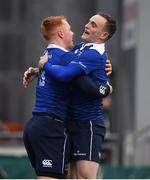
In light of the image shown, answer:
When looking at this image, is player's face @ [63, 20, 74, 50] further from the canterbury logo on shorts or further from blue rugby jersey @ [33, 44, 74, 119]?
the canterbury logo on shorts

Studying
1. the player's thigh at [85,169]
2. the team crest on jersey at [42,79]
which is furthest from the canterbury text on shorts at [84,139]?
the team crest on jersey at [42,79]

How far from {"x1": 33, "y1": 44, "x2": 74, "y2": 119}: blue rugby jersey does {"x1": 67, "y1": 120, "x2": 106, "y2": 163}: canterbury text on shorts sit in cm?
14

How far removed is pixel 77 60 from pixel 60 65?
0.47 ft

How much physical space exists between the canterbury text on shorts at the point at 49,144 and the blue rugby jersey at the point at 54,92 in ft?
0.24

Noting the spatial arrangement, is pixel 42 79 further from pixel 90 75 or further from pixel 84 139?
pixel 84 139

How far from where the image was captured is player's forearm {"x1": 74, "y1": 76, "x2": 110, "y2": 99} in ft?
22.0

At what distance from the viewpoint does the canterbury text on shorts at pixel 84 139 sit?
6.89 meters

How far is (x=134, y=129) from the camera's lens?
44.7 feet

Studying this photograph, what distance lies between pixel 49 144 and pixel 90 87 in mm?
556

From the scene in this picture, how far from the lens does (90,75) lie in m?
6.83

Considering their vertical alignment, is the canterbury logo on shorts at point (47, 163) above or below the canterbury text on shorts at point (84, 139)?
below

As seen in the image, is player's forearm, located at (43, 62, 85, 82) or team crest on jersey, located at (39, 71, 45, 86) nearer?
player's forearm, located at (43, 62, 85, 82)

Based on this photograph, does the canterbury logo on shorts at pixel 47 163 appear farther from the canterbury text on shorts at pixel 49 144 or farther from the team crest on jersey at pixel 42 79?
the team crest on jersey at pixel 42 79

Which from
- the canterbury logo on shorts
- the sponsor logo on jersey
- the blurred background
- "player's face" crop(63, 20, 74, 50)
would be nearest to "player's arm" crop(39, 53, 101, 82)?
the sponsor logo on jersey
